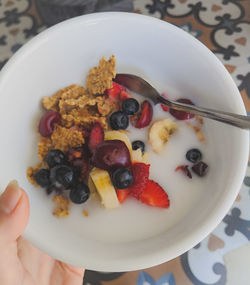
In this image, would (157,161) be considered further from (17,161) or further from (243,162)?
(17,161)

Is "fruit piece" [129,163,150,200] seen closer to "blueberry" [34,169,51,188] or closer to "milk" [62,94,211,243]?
"milk" [62,94,211,243]

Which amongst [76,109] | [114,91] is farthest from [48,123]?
[114,91]

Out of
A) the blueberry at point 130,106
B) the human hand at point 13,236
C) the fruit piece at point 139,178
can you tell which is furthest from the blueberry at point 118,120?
the human hand at point 13,236

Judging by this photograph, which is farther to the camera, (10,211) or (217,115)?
(217,115)

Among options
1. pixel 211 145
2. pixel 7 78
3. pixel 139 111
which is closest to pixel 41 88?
pixel 7 78

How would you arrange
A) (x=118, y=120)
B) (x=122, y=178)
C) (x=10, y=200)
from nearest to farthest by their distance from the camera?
(x=10, y=200) < (x=122, y=178) < (x=118, y=120)

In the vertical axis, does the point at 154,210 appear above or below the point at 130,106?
below

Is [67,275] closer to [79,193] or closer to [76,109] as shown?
[79,193]

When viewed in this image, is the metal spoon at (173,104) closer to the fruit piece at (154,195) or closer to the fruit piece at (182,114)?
the fruit piece at (182,114)
